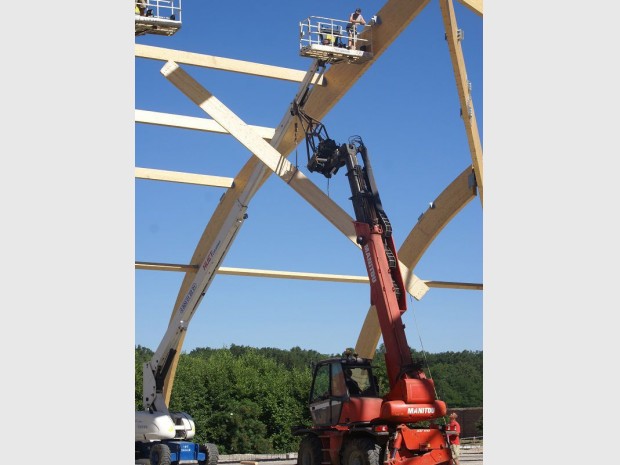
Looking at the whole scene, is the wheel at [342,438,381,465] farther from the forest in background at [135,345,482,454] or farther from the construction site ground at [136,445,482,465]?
the forest in background at [135,345,482,454]

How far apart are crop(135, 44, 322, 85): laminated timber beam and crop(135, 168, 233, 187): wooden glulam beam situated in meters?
3.53

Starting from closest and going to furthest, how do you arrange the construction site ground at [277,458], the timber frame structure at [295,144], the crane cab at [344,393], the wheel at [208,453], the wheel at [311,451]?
the crane cab at [344,393] → the wheel at [311,451] → the timber frame structure at [295,144] → the wheel at [208,453] → the construction site ground at [277,458]

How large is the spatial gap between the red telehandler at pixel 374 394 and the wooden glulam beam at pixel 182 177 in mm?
7846

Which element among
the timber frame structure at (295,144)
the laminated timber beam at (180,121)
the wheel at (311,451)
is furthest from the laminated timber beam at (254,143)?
the wheel at (311,451)

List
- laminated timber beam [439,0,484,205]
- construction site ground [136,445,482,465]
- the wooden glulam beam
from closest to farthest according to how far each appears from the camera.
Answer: laminated timber beam [439,0,484,205] → the wooden glulam beam → construction site ground [136,445,482,465]

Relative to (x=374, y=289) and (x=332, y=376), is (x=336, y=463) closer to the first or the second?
(x=332, y=376)

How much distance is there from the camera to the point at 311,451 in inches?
653

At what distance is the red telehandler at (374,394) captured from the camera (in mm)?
14750

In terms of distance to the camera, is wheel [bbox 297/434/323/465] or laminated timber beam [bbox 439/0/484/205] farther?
laminated timber beam [bbox 439/0/484/205]

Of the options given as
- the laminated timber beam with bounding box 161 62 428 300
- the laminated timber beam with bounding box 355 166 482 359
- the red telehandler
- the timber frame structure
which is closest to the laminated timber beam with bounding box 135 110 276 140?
the timber frame structure

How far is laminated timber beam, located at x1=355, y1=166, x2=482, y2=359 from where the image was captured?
2303cm

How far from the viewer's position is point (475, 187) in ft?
72.8

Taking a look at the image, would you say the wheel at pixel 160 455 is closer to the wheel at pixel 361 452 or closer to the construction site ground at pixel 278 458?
the construction site ground at pixel 278 458

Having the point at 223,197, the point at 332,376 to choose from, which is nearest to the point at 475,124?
the point at 332,376
